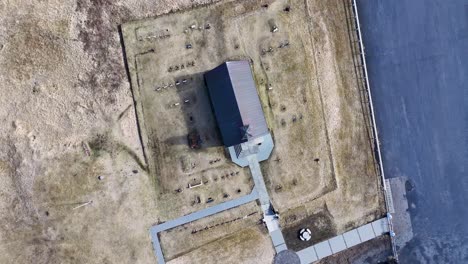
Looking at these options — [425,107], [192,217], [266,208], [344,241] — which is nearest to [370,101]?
[425,107]

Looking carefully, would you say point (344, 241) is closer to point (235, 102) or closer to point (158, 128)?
point (235, 102)

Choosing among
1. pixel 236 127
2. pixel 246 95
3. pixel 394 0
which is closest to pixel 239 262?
pixel 236 127

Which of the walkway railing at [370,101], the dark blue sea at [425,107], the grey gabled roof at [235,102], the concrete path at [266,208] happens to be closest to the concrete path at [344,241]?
the walkway railing at [370,101]

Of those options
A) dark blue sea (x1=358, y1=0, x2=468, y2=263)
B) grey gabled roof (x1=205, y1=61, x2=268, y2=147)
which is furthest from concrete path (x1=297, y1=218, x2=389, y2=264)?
grey gabled roof (x1=205, y1=61, x2=268, y2=147)

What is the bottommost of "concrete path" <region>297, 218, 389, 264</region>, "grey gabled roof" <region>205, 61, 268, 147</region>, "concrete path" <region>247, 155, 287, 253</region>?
"concrete path" <region>297, 218, 389, 264</region>

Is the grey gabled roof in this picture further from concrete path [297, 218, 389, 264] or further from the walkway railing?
concrete path [297, 218, 389, 264]

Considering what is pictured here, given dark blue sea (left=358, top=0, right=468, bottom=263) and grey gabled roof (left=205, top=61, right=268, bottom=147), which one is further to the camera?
dark blue sea (left=358, top=0, right=468, bottom=263)

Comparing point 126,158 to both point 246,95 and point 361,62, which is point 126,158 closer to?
point 246,95
